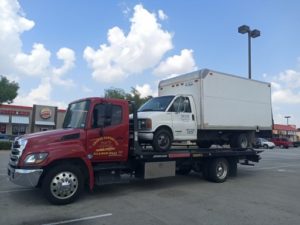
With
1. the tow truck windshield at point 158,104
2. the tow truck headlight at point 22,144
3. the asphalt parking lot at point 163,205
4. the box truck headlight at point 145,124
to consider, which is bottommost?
the asphalt parking lot at point 163,205

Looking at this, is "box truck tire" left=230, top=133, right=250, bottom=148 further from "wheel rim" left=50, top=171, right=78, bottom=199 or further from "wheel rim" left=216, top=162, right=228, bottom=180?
"wheel rim" left=50, top=171, right=78, bottom=199

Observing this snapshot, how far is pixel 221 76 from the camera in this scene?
12398 millimetres

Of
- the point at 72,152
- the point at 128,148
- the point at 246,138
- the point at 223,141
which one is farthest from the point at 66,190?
the point at 246,138

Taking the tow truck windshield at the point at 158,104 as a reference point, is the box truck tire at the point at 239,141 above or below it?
below

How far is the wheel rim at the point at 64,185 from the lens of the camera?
7774 mm

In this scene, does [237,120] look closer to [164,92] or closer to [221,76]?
[221,76]

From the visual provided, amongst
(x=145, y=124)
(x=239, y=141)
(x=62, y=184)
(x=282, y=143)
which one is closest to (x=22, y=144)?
(x=62, y=184)

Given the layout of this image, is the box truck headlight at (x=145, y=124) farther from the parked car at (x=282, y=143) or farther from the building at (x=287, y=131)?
the building at (x=287, y=131)

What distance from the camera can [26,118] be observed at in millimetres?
49688

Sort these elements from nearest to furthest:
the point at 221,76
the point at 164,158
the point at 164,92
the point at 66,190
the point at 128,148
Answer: the point at 66,190
the point at 128,148
the point at 164,158
the point at 221,76
the point at 164,92

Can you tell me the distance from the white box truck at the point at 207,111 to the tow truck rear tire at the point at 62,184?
8.78 ft

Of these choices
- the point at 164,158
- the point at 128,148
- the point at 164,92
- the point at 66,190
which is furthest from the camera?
the point at 164,92

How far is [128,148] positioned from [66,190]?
2.19 m

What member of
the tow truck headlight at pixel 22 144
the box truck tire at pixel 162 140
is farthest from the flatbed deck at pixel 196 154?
the tow truck headlight at pixel 22 144
